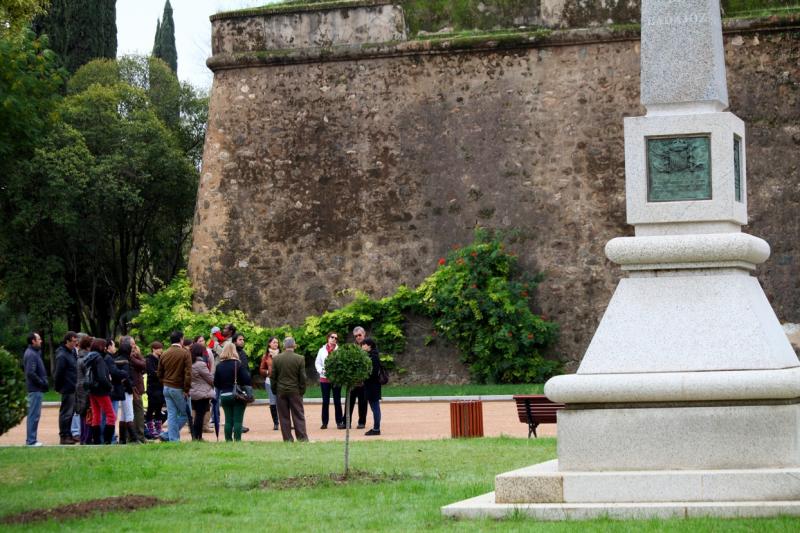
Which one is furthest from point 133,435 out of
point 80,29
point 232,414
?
point 80,29

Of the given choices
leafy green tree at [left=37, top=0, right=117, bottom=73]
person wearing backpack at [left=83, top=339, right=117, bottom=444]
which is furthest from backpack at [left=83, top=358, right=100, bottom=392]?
leafy green tree at [left=37, top=0, right=117, bottom=73]

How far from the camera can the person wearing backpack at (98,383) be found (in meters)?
17.1

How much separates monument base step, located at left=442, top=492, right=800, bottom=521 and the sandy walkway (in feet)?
27.1

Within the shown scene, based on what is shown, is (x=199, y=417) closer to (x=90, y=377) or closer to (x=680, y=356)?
(x=90, y=377)

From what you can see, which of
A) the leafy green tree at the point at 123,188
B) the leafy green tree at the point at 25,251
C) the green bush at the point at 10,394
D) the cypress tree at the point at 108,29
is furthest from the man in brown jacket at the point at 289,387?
the cypress tree at the point at 108,29

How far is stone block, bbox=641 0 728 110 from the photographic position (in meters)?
10.2

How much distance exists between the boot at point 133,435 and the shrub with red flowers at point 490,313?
10438 millimetres

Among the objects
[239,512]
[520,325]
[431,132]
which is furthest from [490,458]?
[431,132]

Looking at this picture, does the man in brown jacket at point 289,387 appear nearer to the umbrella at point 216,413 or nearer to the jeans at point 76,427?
the umbrella at point 216,413

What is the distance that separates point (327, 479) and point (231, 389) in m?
5.96

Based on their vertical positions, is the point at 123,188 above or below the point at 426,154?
above

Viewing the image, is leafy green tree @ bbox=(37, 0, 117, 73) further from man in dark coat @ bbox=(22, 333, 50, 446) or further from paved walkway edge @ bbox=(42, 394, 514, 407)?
man in dark coat @ bbox=(22, 333, 50, 446)

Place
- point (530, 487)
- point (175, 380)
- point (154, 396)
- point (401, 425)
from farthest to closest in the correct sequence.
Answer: point (401, 425)
point (154, 396)
point (175, 380)
point (530, 487)

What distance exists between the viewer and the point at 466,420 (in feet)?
55.6
